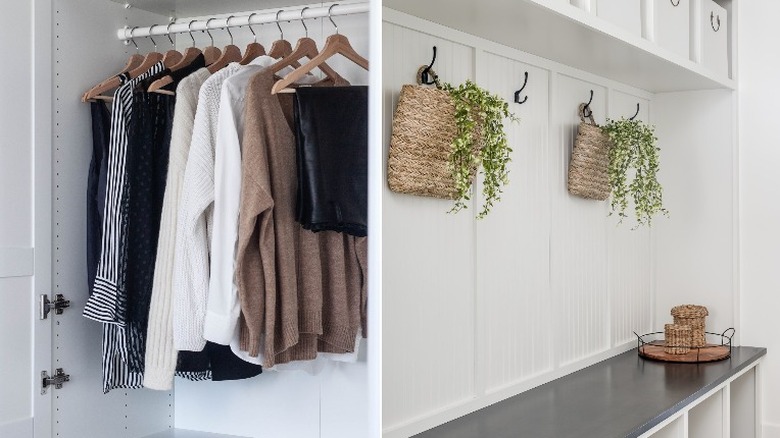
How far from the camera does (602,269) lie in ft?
10.4

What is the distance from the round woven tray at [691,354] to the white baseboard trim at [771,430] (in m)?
0.38

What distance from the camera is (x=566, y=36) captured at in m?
2.44

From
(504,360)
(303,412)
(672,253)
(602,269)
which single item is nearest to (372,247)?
(504,360)

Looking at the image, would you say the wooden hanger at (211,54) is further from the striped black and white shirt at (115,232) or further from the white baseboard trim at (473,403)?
the white baseboard trim at (473,403)

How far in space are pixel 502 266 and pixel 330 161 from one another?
58 centimetres

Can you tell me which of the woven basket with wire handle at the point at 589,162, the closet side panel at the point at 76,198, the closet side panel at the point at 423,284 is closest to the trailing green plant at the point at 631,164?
the woven basket with wire handle at the point at 589,162

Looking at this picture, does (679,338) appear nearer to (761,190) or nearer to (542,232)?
(761,190)

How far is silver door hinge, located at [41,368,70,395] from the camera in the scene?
245 cm

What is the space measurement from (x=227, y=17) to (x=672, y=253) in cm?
211

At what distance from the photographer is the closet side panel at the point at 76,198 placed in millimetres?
A: 2488

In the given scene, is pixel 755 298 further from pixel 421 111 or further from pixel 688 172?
pixel 421 111

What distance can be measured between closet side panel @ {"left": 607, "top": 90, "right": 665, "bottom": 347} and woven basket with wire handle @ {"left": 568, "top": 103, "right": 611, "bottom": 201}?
24cm

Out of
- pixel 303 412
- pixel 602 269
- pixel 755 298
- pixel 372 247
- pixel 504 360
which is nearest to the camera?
pixel 372 247

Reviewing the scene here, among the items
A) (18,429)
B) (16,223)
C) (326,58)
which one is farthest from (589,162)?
(18,429)
